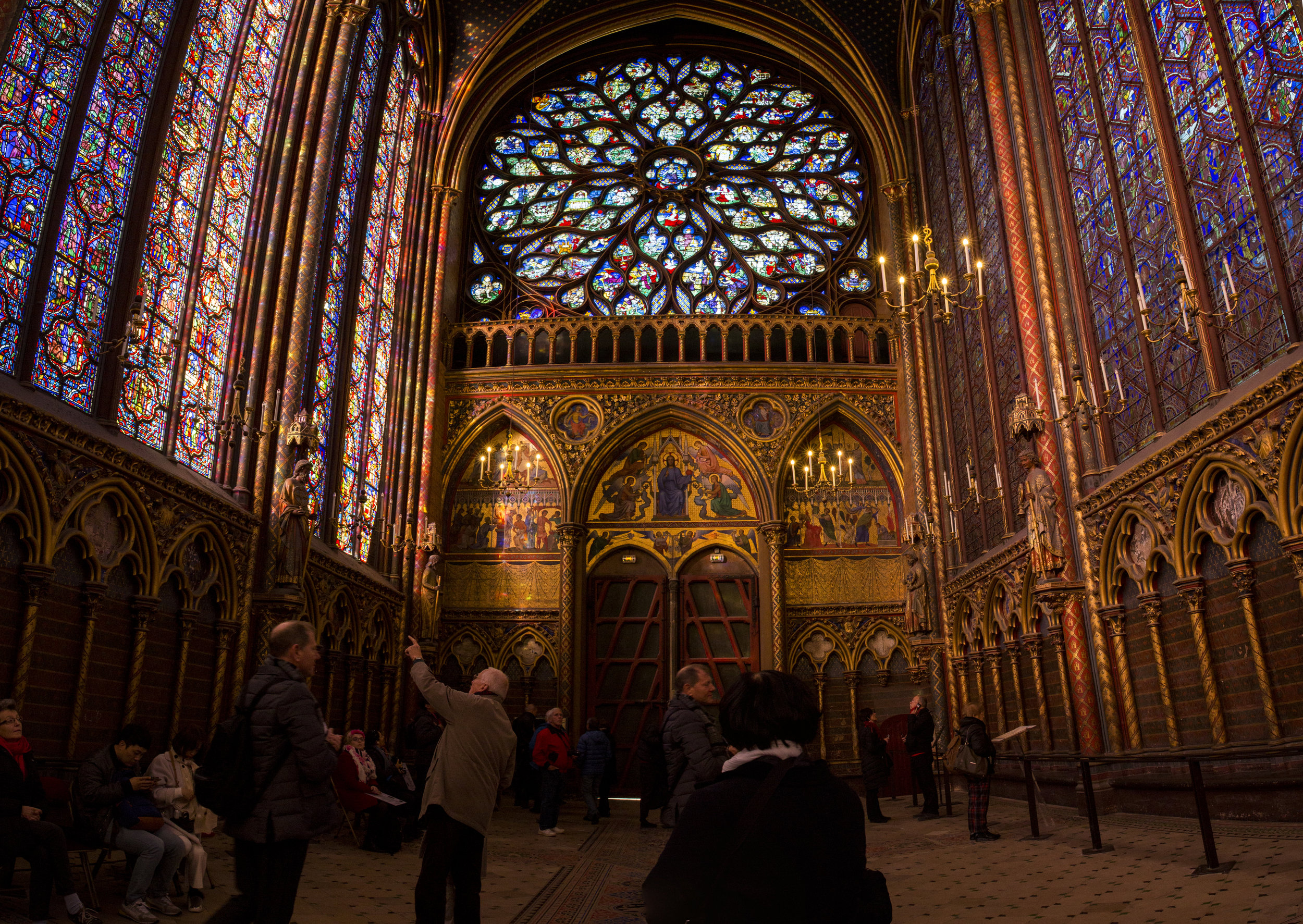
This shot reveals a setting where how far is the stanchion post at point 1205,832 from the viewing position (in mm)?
5742

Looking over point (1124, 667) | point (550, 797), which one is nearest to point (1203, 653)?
point (1124, 667)

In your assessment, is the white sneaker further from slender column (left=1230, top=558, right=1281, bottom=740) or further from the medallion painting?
the medallion painting

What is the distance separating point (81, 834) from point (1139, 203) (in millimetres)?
11276

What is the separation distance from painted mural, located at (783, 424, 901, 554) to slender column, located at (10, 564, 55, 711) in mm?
13264

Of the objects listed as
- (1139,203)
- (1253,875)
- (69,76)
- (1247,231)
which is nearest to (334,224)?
(69,76)

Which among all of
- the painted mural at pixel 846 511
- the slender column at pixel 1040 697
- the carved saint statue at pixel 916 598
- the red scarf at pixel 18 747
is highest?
the painted mural at pixel 846 511

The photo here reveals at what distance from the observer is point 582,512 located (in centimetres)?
1898

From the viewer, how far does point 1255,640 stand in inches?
324

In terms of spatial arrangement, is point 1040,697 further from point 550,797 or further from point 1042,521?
point 550,797

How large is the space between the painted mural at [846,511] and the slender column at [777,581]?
1.11ft

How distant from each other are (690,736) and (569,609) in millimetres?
13257

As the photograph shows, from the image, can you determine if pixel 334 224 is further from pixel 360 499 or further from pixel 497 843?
pixel 497 843

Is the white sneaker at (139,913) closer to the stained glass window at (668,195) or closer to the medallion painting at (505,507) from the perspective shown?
the medallion painting at (505,507)

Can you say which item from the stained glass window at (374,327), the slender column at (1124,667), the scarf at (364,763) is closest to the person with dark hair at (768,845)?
the scarf at (364,763)
